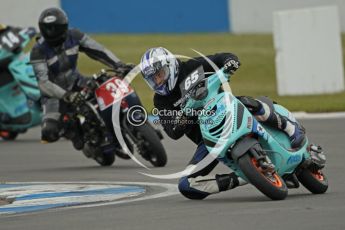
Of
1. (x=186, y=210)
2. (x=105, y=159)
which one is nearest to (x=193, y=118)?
(x=186, y=210)

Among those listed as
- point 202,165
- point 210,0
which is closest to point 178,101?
point 202,165

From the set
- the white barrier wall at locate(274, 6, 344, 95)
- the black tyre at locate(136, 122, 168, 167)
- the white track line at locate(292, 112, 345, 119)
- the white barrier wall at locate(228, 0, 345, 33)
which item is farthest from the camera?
the white barrier wall at locate(228, 0, 345, 33)

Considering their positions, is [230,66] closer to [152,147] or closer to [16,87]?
[152,147]

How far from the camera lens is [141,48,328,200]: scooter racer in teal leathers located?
8961 millimetres

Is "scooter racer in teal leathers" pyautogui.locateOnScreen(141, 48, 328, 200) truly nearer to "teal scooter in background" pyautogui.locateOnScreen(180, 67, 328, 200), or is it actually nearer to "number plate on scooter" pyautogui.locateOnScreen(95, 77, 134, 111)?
"teal scooter in background" pyautogui.locateOnScreen(180, 67, 328, 200)

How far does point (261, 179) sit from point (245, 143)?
0.35 m

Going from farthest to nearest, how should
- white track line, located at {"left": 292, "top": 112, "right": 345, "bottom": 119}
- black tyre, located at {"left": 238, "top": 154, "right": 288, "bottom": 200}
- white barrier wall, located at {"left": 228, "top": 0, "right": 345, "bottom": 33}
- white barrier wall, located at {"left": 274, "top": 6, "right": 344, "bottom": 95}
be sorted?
white barrier wall, located at {"left": 228, "top": 0, "right": 345, "bottom": 33}
white barrier wall, located at {"left": 274, "top": 6, "right": 344, "bottom": 95}
white track line, located at {"left": 292, "top": 112, "right": 345, "bottom": 119}
black tyre, located at {"left": 238, "top": 154, "right": 288, "bottom": 200}

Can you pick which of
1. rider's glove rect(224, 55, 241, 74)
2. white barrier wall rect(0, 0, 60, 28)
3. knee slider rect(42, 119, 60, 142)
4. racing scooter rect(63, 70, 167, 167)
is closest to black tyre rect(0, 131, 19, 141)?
knee slider rect(42, 119, 60, 142)

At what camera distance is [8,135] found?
1795 cm

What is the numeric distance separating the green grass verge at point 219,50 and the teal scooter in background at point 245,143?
445 inches

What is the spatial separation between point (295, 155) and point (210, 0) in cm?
1892

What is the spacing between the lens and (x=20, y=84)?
1738cm

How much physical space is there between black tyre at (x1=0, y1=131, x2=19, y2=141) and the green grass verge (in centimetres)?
365

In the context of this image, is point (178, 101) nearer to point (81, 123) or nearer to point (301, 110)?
point (81, 123)
